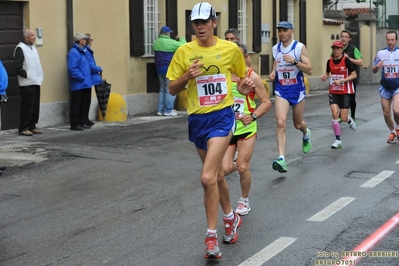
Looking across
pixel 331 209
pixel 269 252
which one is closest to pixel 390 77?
pixel 331 209

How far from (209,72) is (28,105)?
28.9 feet

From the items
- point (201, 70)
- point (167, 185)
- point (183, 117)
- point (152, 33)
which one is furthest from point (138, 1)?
point (201, 70)

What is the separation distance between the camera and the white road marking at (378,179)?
10.5 meters

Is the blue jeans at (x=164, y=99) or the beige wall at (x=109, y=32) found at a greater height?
the beige wall at (x=109, y=32)

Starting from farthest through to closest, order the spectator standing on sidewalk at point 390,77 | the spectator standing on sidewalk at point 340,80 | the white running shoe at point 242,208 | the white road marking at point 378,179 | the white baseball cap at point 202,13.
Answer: the spectator standing on sidewalk at point 390,77 → the spectator standing on sidewalk at point 340,80 → the white road marking at point 378,179 → the white running shoe at point 242,208 → the white baseball cap at point 202,13

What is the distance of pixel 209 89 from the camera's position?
7.20 metres

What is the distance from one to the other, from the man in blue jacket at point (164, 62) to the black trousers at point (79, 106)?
3.23 metres

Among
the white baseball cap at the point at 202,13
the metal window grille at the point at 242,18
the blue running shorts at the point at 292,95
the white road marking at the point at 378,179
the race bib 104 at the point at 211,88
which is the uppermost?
the metal window grille at the point at 242,18

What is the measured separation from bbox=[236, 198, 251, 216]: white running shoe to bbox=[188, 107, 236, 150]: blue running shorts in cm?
161

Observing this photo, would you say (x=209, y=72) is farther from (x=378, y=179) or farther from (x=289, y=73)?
(x=289, y=73)

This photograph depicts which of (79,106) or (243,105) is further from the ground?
(243,105)

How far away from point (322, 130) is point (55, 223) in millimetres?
9407

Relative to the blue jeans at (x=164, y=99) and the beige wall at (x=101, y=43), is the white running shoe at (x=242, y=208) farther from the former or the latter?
the blue jeans at (x=164, y=99)

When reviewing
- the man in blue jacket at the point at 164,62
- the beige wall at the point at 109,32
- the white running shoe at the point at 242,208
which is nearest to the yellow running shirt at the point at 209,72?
the white running shoe at the point at 242,208
